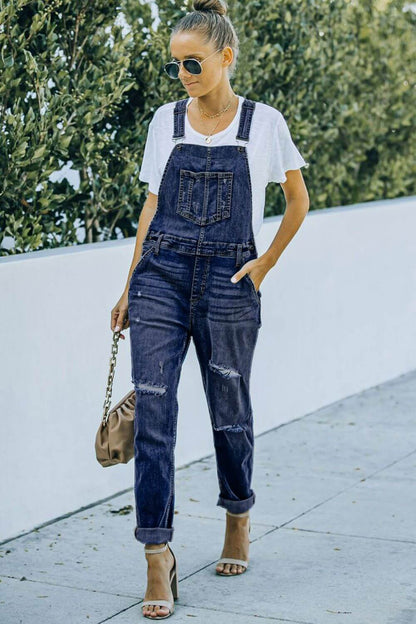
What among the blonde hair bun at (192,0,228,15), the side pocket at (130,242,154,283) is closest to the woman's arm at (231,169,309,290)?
the side pocket at (130,242,154,283)

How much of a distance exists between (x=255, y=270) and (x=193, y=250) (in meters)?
0.24

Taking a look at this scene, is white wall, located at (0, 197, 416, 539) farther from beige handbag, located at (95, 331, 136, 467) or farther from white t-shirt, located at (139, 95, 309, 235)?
white t-shirt, located at (139, 95, 309, 235)

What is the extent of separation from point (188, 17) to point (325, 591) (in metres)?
2.07

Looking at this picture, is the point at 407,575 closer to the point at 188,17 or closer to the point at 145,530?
the point at 145,530

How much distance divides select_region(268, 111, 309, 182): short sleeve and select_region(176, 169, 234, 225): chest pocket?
0.19 meters

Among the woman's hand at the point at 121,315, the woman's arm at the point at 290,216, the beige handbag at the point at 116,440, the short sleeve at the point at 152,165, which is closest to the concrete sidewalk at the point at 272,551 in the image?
the beige handbag at the point at 116,440

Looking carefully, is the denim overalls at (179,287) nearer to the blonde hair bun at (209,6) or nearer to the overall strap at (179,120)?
the overall strap at (179,120)

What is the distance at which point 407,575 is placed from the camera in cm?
468

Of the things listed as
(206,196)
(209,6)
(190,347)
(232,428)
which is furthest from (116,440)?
(190,347)

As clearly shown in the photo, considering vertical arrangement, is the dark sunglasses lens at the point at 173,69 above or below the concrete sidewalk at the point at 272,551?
above

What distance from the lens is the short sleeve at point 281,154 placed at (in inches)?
171

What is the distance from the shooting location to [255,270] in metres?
4.34

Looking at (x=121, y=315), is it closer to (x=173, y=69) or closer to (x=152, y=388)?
(x=152, y=388)

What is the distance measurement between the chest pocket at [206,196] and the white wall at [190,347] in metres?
1.20
